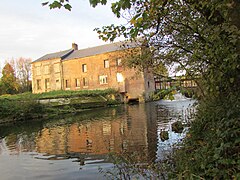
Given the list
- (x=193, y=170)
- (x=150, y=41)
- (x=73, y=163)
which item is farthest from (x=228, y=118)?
(x=73, y=163)

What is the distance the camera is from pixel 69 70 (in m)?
38.8

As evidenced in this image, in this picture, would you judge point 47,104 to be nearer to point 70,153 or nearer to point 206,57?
point 70,153

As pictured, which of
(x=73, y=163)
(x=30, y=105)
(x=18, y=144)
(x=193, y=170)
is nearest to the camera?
(x=193, y=170)

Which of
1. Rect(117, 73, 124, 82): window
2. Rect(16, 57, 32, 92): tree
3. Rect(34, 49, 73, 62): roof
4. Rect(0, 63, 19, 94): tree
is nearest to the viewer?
Rect(117, 73, 124, 82): window

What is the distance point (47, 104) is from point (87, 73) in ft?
50.7

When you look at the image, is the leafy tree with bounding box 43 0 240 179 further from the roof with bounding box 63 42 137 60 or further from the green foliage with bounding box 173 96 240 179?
the roof with bounding box 63 42 137 60

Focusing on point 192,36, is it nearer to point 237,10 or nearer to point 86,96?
point 237,10

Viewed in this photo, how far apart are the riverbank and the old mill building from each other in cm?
264

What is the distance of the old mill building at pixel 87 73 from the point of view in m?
33.6

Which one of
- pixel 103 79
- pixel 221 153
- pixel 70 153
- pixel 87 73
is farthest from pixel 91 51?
pixel 221 153

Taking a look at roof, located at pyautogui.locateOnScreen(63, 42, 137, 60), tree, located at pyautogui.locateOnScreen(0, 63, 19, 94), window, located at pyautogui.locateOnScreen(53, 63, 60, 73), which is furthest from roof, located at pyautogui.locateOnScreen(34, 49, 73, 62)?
tree, located at pyautogui.locateOnScreen(0, 63, 19, 94)

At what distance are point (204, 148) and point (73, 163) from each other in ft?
13.2

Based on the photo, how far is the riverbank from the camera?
18828mm

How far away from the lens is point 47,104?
22.4 meters
